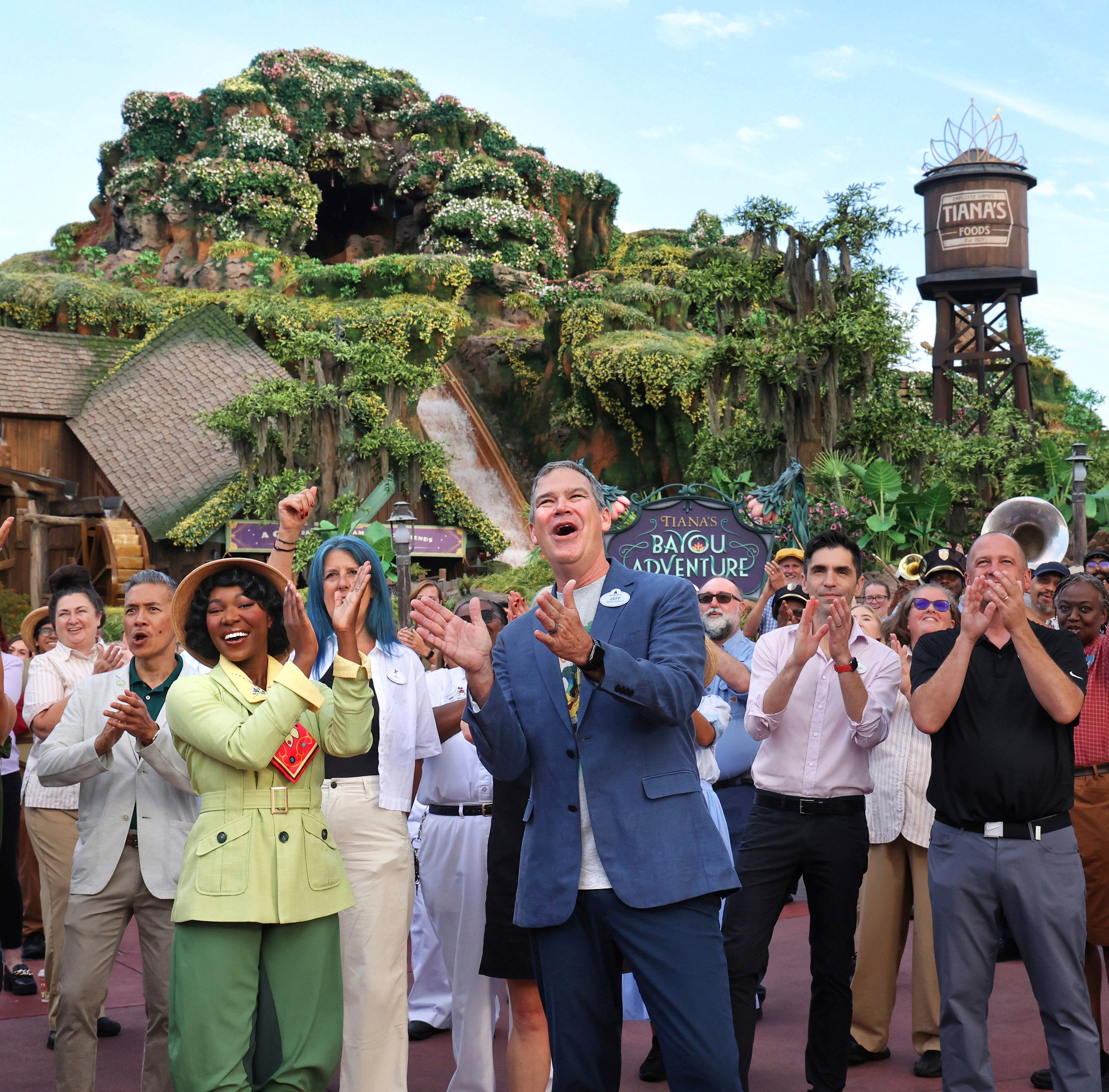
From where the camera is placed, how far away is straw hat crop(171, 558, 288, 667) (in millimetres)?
3982

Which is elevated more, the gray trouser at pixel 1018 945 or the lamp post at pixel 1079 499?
the lamp post at pixel 1079 499

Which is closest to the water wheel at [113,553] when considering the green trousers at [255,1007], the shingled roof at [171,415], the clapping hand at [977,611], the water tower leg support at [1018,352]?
the shingled roof at [171,415]

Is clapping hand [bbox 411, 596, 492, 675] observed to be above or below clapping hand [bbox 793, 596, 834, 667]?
above

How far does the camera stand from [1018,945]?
13.4ft

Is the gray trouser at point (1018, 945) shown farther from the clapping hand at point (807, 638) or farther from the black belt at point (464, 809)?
the black belt at point (464, 809)

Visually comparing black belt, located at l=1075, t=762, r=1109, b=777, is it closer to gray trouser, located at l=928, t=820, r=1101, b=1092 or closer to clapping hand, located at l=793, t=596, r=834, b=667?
gray trouser, located at l=928, t=820, r=1101, b=1092

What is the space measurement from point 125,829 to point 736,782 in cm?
303

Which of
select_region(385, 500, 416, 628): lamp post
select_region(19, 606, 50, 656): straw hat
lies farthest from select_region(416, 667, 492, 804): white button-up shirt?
select_region(385, 500, 416, 628): lamp post

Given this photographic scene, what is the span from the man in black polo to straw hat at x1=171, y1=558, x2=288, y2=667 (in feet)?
7.12

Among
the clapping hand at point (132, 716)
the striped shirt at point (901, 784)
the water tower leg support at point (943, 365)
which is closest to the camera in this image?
the clapping hand at point (132, 716)

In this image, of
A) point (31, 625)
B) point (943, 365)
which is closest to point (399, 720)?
point (31, 625)

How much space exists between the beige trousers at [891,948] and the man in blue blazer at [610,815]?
7.83ft

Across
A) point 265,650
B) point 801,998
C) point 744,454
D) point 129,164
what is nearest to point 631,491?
point 744,454

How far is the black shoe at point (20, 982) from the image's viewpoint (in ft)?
21.6
